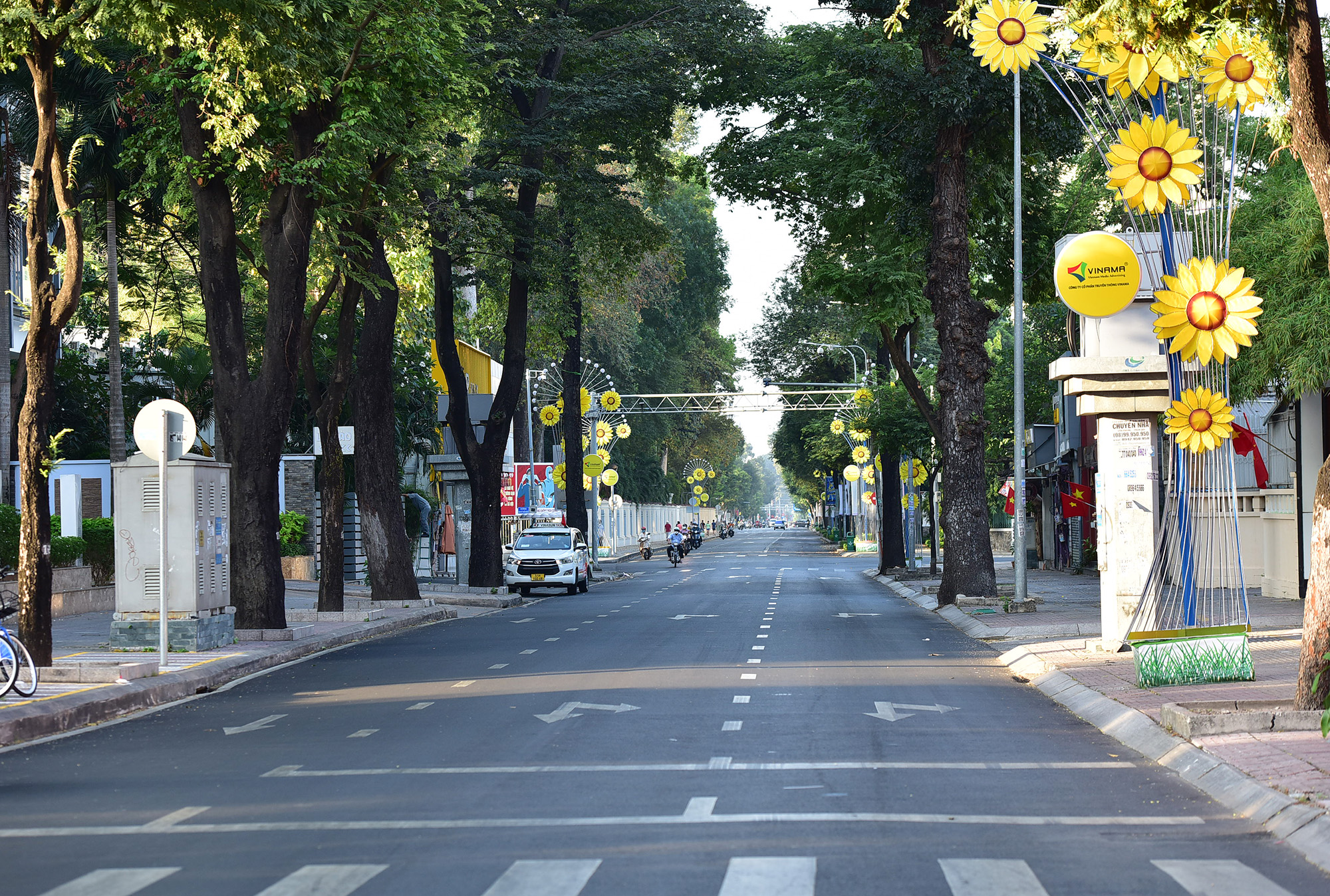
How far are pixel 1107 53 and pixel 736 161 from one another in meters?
22.7

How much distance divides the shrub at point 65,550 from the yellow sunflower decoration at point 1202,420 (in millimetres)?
20188

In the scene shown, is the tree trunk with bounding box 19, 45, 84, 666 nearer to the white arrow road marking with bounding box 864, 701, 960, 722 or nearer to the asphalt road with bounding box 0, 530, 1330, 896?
the asphalt road with bounding box 0, 530, 1330, 896

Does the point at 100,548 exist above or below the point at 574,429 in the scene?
below

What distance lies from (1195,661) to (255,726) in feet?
27.7

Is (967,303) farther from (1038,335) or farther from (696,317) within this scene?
(696,317)

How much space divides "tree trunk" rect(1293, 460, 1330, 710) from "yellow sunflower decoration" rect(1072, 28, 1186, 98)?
3754mm

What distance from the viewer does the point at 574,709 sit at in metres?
13.0

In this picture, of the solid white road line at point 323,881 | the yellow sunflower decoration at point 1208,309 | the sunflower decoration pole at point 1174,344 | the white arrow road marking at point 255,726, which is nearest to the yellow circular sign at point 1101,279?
the sunflower decoration pole at point 1174,344

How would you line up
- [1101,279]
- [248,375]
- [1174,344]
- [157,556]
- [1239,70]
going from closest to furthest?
[1239,70] → [1174,344] → [1101,279] → [157,556] → [248,375]

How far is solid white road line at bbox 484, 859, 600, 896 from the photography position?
641 centimetres

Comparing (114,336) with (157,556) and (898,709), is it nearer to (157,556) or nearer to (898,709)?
(157,556)

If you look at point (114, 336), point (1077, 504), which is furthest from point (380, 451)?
point (1077, 504)

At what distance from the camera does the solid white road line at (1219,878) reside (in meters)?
6.34

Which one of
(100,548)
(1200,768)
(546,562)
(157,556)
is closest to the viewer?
(1200,768)
